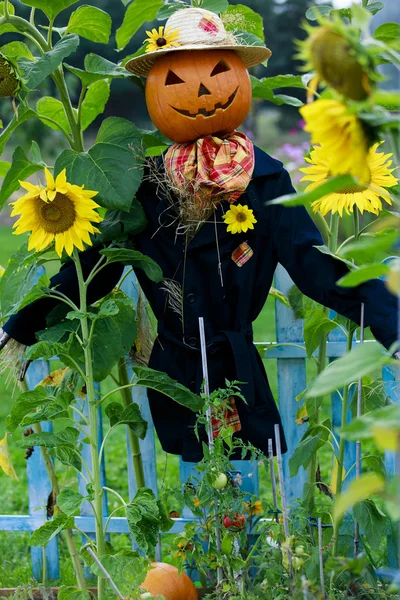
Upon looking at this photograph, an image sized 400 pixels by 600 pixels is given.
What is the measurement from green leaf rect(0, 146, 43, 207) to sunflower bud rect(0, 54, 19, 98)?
186mm

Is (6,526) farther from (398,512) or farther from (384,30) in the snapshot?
(398,512)

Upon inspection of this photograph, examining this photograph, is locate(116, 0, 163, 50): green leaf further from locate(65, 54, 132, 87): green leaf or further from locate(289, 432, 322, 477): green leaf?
locate(289, 432, 322, 477): green leaf

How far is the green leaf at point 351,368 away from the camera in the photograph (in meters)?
1.11

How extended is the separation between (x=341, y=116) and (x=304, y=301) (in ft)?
5.41

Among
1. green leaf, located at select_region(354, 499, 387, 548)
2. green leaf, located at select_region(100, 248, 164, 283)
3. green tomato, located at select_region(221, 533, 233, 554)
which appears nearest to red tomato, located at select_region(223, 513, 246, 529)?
green tomato, located at select_region(221, 533, 233, 554)

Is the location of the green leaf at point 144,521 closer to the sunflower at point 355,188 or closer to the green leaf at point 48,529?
the green leaf at point 48,529

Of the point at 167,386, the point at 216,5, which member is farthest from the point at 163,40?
the point at 167,386

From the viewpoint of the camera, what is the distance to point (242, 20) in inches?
96.0

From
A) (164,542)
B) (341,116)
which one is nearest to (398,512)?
(341,116)

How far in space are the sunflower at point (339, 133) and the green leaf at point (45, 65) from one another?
3.63 ft

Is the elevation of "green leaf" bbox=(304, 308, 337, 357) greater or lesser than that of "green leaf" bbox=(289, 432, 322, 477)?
greater

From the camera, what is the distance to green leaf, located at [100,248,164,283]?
2127mm

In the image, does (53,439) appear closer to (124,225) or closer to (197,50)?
(124,225)

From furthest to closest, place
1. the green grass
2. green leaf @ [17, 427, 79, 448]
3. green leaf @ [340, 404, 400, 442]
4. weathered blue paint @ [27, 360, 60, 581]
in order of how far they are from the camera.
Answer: weathered blue paint @ [27, 360, 60, 581] < the green grass < green leaf @ [17, 427, 79, 448] < green leaf @ [340, 404, 400, 442]
